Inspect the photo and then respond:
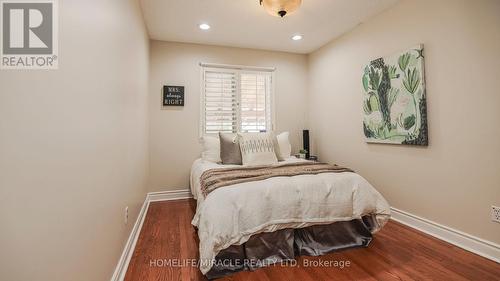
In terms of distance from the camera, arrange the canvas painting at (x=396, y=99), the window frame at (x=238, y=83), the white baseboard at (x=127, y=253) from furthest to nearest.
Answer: the window frame at (x=238, y=83) → the canvas painting at (x=396, y=99) → the white baseboard at (x=127, y=253)

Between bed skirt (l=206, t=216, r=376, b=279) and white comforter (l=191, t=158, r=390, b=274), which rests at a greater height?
white comforter (l=191, t=158, r=390, b=274)

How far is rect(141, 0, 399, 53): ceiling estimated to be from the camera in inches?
105

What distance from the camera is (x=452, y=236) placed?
2152 millimetres

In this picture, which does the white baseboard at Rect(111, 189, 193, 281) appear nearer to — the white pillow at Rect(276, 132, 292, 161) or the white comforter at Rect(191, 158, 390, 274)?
the white comforter at Rect(191, 158, 390, 274)

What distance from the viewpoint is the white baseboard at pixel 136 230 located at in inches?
65.1

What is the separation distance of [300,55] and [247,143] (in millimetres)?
2320

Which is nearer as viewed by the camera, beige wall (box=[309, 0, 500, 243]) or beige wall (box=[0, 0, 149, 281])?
beige wall (box=[0, 0, 149, 281])

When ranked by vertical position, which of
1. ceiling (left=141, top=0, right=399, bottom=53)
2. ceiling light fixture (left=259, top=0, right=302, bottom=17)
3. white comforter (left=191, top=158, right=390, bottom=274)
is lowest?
Result: white comforter (left=191, top=158, right=390, bottom=274)

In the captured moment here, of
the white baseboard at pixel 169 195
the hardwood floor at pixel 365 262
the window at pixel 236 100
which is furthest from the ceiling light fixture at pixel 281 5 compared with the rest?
the white baseboard at pixel 169 195

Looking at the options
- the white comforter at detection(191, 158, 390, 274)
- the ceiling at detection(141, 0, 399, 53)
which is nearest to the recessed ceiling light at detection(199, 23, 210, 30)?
the ceiling at detection(141, 0, 399, 53)

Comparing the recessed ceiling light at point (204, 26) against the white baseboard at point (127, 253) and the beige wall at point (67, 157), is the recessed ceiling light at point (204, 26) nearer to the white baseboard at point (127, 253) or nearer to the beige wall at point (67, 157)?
the beige wall at point (67, 157)

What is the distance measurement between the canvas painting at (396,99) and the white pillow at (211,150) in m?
2.04

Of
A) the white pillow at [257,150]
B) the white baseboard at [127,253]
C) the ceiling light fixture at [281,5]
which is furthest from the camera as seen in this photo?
the white pillow at [257,150]

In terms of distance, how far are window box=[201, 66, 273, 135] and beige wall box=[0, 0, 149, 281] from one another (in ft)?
7.01
